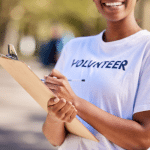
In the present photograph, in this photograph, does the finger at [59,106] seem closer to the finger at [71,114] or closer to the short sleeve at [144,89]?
the finger at [71,114]

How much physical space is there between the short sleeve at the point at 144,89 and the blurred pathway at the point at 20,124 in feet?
13.1

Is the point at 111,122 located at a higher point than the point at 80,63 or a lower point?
lower

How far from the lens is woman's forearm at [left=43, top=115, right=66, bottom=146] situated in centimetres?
163

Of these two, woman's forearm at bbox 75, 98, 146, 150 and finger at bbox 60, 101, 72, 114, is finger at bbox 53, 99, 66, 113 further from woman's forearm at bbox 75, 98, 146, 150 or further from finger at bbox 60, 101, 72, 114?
woman's forearm at bbox 75, 98, 146, 150

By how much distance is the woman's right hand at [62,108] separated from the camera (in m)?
1.31

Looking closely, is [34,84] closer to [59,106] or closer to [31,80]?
[31,80]

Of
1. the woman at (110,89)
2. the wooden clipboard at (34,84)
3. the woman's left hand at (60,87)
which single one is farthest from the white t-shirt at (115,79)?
the woman's left hand at (60,87)

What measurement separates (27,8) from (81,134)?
21.4 metres

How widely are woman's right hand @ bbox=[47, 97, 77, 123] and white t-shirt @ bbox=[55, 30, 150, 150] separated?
24 cm

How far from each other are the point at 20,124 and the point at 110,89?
17.4ft

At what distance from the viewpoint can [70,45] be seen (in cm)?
197

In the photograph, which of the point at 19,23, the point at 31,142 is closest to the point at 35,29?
the point at 19,23

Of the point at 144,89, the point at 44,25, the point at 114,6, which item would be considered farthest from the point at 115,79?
the point at 44,25

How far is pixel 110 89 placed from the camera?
5.01ft
